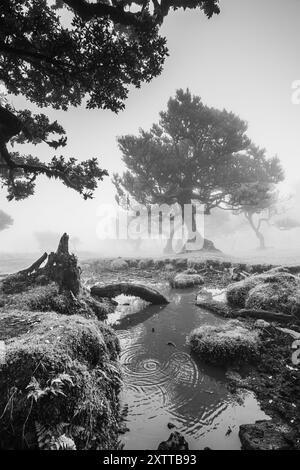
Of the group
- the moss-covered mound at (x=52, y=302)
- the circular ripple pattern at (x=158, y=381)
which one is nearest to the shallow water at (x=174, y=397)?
the circular ripple pattern at (x=158, y=381)

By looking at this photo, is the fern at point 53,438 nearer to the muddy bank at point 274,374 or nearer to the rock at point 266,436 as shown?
the rock at point 266,436

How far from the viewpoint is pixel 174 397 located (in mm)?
4410

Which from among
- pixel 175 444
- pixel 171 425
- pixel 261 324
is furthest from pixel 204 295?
pixel 175 444

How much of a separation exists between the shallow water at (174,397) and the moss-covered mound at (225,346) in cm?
→ 25

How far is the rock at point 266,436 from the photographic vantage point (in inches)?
123

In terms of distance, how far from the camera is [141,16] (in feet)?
20.6

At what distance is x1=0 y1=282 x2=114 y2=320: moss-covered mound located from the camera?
780cm

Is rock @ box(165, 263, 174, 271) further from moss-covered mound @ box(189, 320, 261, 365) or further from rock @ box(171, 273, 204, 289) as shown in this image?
moss-covered mound @ box(189, 320, 261, 365)

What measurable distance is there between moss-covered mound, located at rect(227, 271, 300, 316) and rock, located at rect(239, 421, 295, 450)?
16.5 feet

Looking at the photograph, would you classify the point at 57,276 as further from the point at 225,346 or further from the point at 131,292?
the point at 225,346

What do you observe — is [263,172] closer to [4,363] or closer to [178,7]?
[178,7]

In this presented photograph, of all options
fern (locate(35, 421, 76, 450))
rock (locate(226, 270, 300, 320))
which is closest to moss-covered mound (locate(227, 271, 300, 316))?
rock (locate(226, 270, 300, 320))
